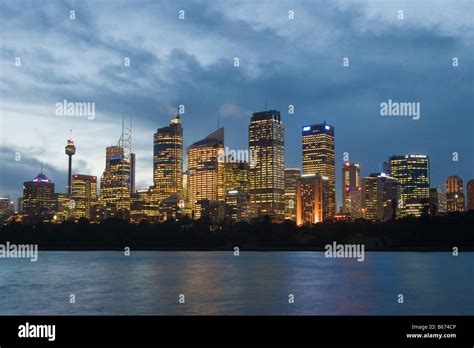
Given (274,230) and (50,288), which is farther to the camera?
(274,230)

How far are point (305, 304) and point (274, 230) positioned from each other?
13201 cm

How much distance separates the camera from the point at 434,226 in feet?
534

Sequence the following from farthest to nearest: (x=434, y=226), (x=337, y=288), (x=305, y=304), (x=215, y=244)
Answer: (x=215, y=244)
(x=434, y=226)
(x=337, y=288)
(x=305, y=304)

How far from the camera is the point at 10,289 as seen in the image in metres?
62.8
